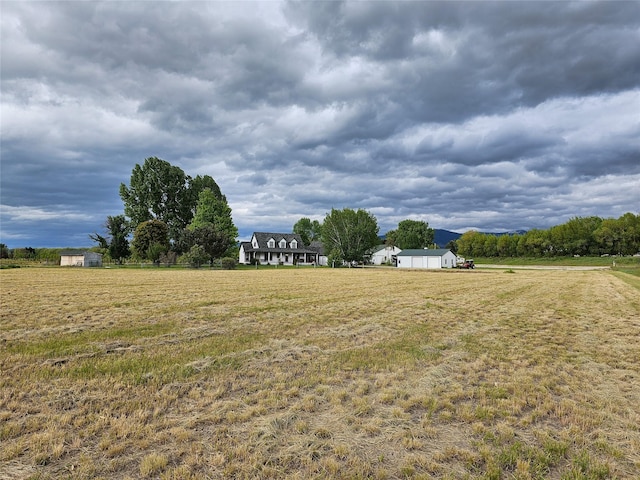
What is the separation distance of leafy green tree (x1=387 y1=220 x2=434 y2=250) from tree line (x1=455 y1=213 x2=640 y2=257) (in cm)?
1832

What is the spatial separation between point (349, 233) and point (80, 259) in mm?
44588

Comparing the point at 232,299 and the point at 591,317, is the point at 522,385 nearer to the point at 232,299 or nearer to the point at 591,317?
the point at 591,317

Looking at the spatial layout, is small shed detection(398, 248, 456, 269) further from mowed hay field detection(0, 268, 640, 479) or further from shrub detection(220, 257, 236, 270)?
mowed hay field detection(0, 268, 640, 479)

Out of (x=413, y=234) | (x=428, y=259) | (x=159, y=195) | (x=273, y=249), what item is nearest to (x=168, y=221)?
(x=159, y=195)

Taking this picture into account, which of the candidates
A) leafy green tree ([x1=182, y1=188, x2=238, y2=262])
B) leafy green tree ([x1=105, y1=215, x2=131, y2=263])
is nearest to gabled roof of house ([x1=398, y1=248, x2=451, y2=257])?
leafy green tree ([x1=182, y1=188, x2=238, y2=262])

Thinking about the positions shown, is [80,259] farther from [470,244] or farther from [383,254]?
[470,244]

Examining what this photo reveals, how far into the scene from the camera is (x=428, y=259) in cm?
7119

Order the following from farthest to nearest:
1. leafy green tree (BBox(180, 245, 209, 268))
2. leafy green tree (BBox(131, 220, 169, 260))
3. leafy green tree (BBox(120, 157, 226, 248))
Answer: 1. leafy green tree (BBox(120, 157, 226, 248))
2. leafy green tree (BBox(131, 220, 169, 260))
3. leafy green tree (BBox(180, 245, 209, 268))

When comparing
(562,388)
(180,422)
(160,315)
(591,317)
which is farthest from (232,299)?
(591,317)

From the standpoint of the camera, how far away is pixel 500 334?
941 centimetres

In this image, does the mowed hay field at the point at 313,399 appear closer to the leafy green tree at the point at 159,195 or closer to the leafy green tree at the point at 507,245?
the leafy green tree at the point at 159,195

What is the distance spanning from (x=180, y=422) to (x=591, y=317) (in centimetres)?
1329

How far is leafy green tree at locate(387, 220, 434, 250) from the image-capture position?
116 metres

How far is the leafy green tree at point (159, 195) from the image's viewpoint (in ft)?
213
